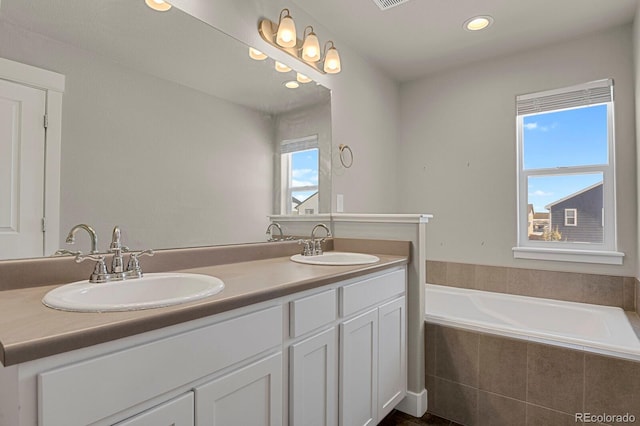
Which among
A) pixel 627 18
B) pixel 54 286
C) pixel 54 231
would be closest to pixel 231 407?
pixel 54 286

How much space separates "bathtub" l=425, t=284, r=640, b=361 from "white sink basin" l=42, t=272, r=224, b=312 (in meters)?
1.45

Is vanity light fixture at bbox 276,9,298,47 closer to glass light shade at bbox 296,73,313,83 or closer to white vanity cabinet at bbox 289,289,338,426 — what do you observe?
glass light shade at bbox 296,73,313,83

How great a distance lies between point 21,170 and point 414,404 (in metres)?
2.13

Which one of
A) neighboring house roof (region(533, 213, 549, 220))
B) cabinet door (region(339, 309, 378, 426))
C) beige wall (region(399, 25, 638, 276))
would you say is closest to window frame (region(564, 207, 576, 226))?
neighboring house roof (region(533, 213, 549, 220))

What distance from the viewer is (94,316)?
2.64 ft

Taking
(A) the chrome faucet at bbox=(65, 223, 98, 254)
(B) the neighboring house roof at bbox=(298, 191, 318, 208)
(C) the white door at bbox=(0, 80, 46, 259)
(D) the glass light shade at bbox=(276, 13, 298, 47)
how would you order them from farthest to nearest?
(B) the neighboring house roof at bbox=(298, 191, 318, 208) < (D) the glass light shade at bbox=(276, 13, 298, 47) < (A) the chrome faucet at bbox=(65, 223, 98, 254) < (C) the white door at bbox=(0, 80, 46, 259)

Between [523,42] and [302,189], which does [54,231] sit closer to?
[302,189]

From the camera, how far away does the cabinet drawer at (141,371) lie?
0.68m

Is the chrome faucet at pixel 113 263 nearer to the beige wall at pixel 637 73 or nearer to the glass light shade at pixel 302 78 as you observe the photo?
the glass light shade at pixel 302 78

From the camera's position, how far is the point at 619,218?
2.42 meters

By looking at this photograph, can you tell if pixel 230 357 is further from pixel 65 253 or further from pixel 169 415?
pixel 65 253

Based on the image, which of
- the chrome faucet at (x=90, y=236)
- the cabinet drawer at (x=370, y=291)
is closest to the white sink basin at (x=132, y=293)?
the chrome faucet at (x=90, y=236)

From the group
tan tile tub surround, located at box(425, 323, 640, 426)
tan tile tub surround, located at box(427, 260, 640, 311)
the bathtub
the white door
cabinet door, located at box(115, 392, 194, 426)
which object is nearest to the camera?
cabinet door, located at box(115, 392, 194, 426)

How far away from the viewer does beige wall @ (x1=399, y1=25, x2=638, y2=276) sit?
2414 millimetres
